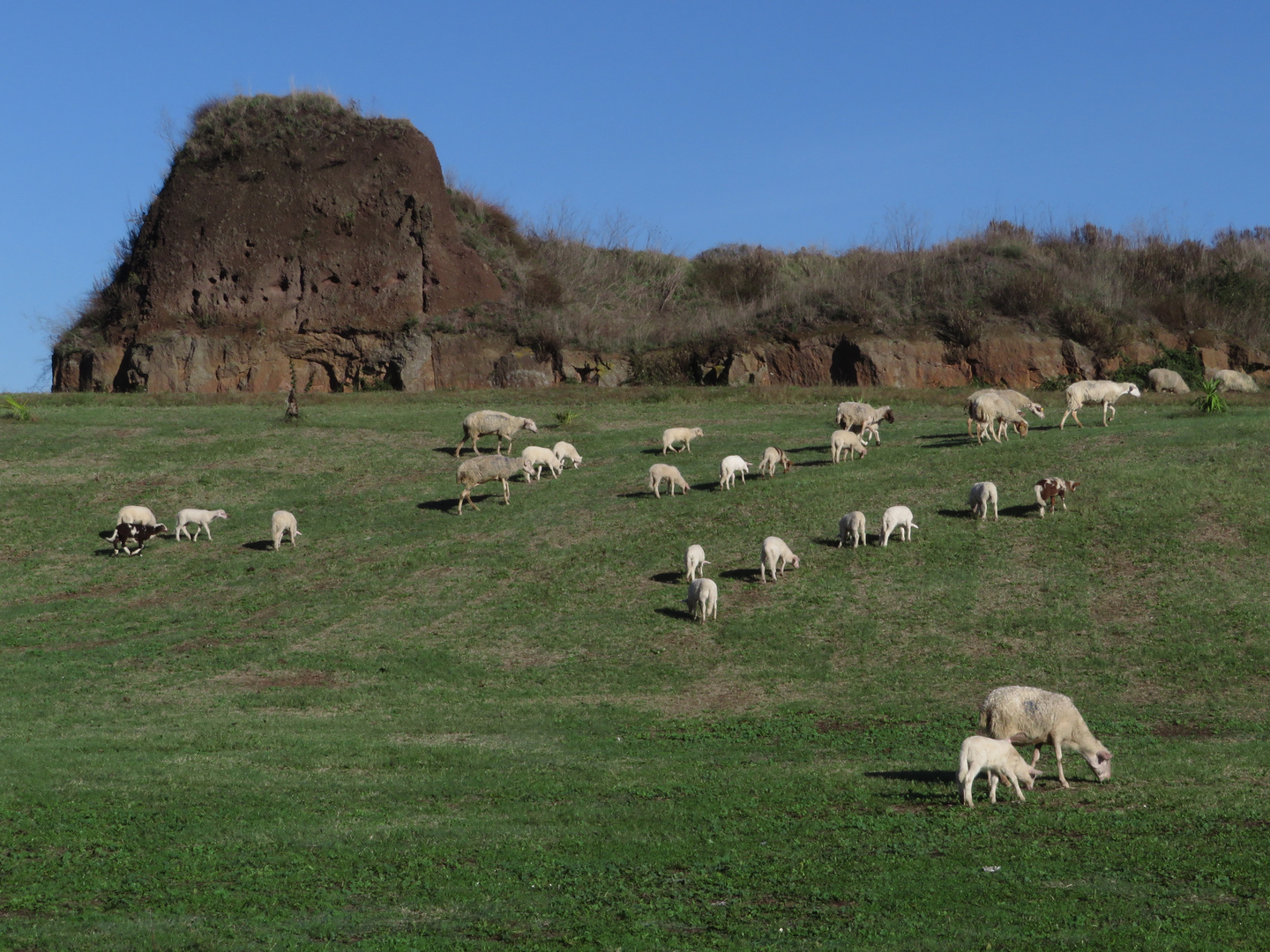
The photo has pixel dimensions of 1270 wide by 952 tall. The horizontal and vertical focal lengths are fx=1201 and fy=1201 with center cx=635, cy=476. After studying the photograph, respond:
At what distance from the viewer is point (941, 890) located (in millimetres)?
11359

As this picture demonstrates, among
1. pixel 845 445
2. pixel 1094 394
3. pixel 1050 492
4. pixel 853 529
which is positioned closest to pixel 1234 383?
pixel 1094 394

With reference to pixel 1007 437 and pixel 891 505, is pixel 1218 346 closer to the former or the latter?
pixel 1007 437

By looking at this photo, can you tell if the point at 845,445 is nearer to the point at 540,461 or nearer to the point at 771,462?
the point at 771,462

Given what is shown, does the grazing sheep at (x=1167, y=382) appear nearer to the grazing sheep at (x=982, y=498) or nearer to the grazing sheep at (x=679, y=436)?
the grazing sheep at (x=679, y=436)

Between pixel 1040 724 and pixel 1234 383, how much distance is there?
53545 millimetres

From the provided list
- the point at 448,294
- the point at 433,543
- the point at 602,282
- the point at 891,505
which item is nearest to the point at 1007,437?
the point at 891,505

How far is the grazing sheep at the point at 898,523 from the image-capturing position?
3081cm

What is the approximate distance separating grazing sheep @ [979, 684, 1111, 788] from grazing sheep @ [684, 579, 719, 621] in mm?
11565

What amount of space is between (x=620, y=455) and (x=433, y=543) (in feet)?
36.7

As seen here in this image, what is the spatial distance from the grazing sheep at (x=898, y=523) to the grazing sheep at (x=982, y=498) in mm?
2191

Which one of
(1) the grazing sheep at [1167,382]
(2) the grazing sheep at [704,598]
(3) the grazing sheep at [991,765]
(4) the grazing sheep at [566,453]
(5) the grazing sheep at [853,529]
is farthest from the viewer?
(1) the grazing sheep at [1167,382]

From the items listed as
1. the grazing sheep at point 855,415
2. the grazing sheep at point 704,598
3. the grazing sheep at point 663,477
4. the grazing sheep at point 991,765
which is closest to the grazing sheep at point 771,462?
the grazing sheep at point 663,477

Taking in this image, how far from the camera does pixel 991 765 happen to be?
1445 centimetres

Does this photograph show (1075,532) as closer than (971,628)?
No
